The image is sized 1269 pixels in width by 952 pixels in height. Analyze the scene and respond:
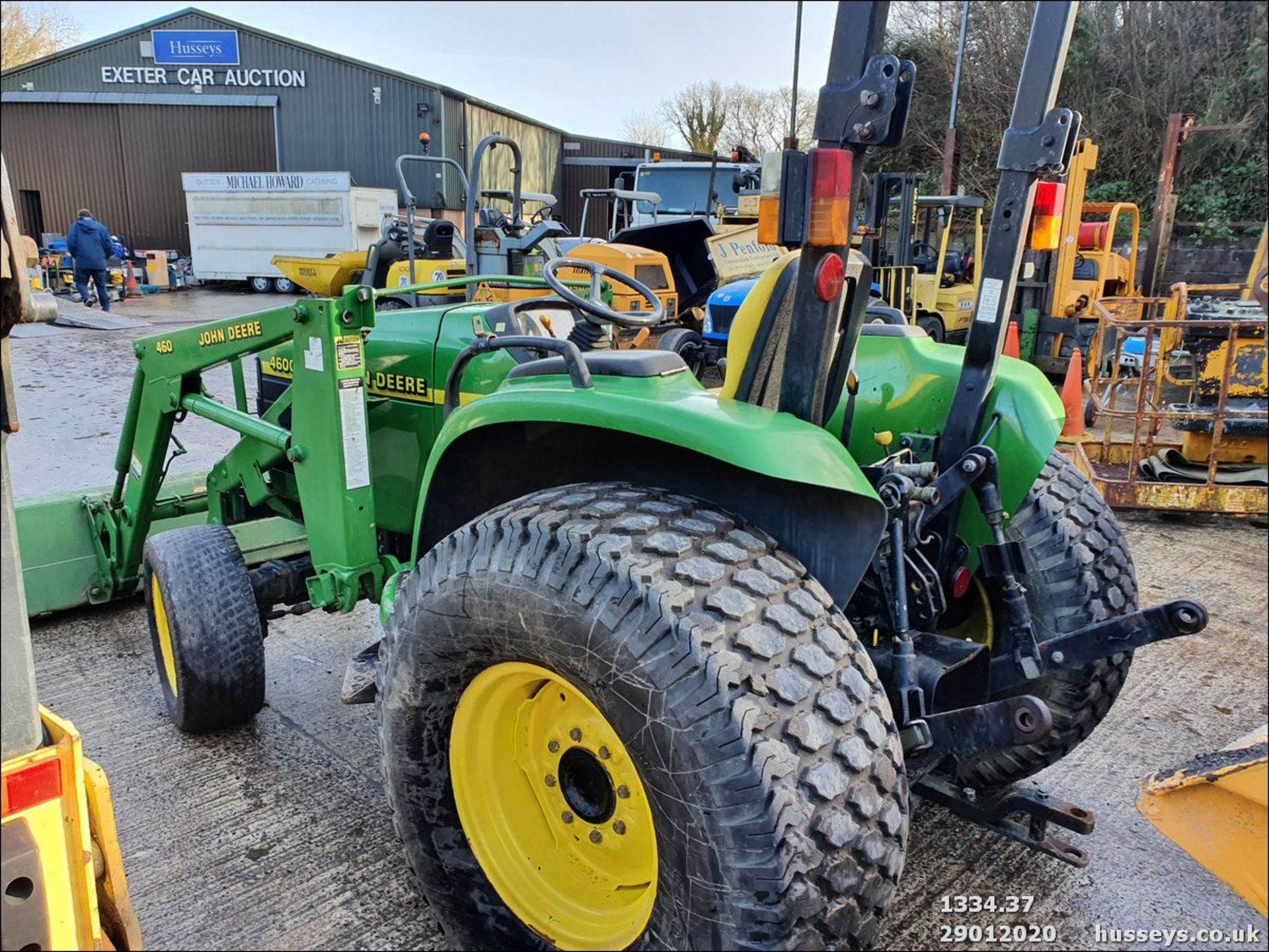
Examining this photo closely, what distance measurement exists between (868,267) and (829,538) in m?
0.59

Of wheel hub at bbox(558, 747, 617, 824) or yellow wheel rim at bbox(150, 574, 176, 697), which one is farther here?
yellow wheel rim at bbox(150, 574, 176, 697)

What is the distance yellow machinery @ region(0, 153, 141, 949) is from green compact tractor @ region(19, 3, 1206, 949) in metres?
0.60

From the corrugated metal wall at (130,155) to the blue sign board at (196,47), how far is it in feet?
3.81

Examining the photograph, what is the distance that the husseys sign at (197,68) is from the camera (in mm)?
25828

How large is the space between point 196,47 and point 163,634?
27476 millimetres

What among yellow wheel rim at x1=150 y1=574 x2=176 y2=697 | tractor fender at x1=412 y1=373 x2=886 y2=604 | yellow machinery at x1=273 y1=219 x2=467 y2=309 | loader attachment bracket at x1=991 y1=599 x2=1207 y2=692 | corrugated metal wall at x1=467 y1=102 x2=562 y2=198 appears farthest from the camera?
corrugated metal wall at x1=467 y1=102 x2=562 y2=198

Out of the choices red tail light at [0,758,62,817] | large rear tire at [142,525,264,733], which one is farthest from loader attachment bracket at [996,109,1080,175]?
large rear tire at [142,525,264,733]

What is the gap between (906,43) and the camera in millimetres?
1907

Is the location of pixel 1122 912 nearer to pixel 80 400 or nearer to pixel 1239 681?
pixel 1239 681

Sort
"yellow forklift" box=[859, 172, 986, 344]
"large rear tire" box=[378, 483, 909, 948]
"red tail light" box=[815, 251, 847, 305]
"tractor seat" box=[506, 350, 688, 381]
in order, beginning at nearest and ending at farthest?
"large rear tire" box=[378, 483, 909, 948]
"red tail light" box=[815, 251, 847, 305]
"tractor seat" box=[506, 350, 688, 381]
"yellow forklift" box=[859, 172, 986, 344]

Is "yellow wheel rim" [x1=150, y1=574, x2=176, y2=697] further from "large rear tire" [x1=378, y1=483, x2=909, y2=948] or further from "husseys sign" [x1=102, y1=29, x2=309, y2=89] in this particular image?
"husseys sign" [x1=102, y1=29, x2=309, y2=89]

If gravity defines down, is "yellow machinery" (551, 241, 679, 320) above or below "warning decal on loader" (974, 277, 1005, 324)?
below

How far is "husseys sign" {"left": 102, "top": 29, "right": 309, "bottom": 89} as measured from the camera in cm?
2583

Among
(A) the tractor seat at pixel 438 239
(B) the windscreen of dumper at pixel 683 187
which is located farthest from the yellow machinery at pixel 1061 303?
(A) the tractor seat at pixel 438 239
